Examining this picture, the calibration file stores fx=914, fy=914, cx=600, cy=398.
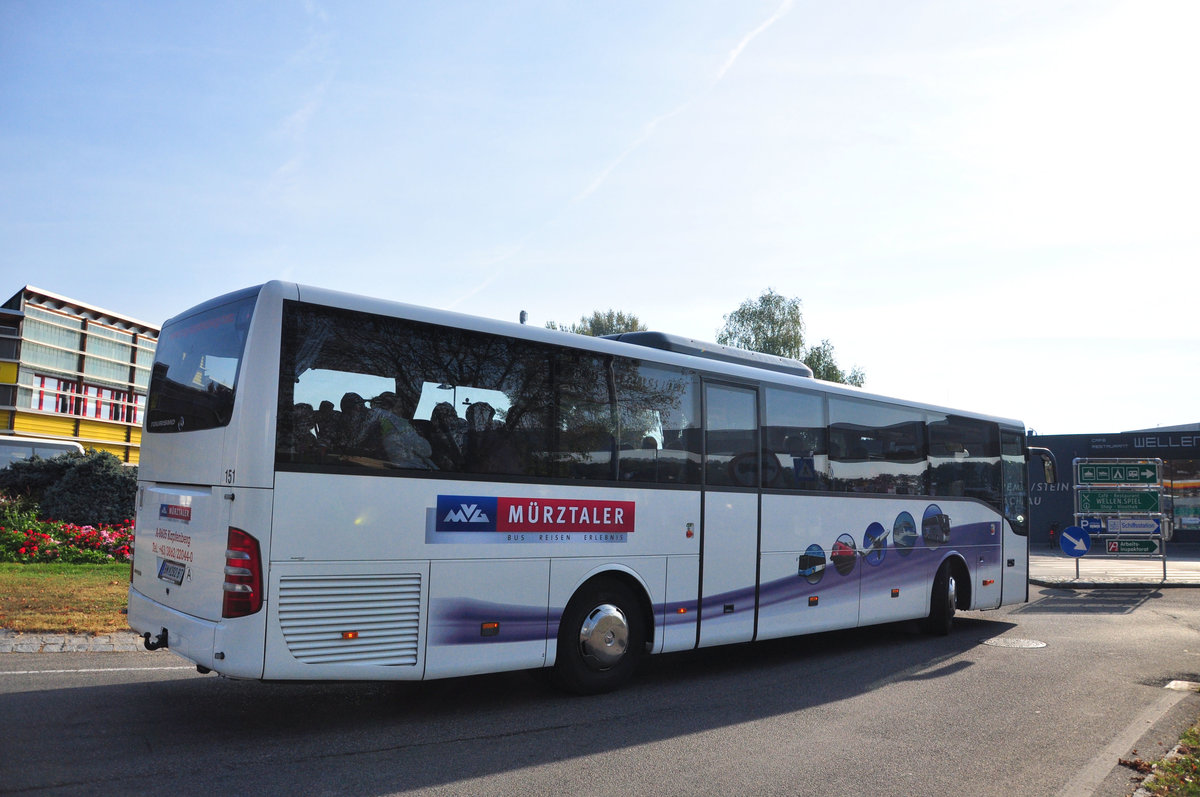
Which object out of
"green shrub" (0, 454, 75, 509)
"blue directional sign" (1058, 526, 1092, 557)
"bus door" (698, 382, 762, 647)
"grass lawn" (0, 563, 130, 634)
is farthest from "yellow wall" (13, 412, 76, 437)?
"blue directional sign" (1058, 526, 1092, 557)

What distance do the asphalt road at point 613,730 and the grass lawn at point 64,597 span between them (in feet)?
Result: 4.36

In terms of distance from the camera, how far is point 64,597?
11.3 metres

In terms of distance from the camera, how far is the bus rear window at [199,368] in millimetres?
6172

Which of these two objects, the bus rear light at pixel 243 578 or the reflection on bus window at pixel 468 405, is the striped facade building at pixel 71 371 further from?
the bus rear light at pixel 243 578

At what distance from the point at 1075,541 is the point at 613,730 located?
1919 cm

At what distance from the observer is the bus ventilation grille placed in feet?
19.7

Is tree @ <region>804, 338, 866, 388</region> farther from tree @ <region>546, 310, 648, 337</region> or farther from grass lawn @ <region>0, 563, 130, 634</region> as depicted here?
grass lawn @ <region>0, 563, 130, 634</region>

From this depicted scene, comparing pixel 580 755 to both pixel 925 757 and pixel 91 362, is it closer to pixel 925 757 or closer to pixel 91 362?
pixel 925 757

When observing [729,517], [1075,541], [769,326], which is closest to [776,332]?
[769,326]

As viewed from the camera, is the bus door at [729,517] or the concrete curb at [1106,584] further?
the concrete curb at [1106,584]

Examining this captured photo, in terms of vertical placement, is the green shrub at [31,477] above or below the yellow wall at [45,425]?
below

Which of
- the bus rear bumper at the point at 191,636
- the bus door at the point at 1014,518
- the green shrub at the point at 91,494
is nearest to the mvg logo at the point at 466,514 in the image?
the bus rear bumper at the point at 191,636

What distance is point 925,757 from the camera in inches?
249

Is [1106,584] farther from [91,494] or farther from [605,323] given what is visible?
[605,323]
